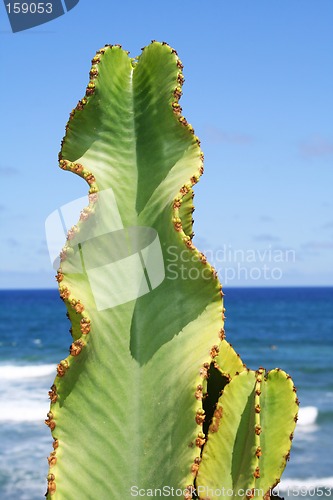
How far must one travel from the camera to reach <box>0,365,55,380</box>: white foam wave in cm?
2884

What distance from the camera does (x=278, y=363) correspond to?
33094mm

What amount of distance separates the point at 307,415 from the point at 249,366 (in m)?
8.20

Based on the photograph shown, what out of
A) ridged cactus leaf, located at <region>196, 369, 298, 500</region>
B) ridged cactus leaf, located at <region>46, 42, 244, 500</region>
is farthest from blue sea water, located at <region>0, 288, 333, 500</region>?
ridged cactus leaf, located at <region>46, 42, 244, 500</region>

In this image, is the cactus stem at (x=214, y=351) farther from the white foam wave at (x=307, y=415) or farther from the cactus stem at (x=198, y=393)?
the white foam wave at (x=307, y=415)

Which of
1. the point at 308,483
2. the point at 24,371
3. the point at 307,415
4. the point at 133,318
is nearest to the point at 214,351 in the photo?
the point at 133,318

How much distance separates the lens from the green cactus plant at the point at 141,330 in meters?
1.79

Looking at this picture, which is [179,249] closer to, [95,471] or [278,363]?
[95,471]

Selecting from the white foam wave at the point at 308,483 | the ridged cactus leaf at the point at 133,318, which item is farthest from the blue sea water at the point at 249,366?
the ridged cactus leaf at the point at 133,318

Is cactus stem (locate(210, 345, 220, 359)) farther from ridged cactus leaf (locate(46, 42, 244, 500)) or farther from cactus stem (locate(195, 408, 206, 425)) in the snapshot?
cactus stem (locate(195, 408, 206, 425))

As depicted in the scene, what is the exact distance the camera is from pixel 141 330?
6.14 feet

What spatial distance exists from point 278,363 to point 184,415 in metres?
32.0

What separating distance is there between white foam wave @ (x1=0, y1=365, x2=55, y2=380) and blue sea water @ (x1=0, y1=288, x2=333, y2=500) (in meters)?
0.04

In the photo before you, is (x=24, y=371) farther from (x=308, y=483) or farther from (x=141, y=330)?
(x=141, y=330)

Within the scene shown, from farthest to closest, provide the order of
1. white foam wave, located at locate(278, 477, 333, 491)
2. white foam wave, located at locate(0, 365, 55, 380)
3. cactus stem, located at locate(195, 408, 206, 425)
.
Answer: white foam wave, located at locate(0, 365, 55, 380), white foam wave, located at locate(278, 477, 333, 491), cactus stem, located at locate(195, 408, 206, 425)
